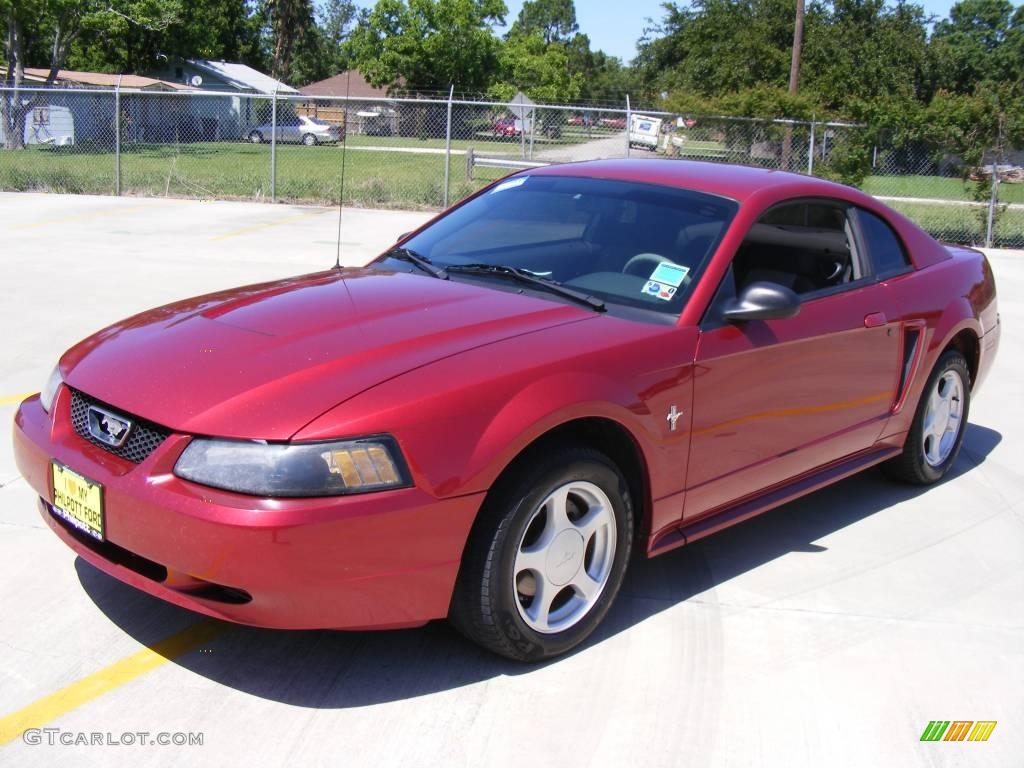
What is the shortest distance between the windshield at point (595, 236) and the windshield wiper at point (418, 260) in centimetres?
4

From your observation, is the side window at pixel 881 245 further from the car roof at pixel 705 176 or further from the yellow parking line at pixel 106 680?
the yellow parking line at pixel 106 680

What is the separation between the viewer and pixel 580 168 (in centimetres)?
480

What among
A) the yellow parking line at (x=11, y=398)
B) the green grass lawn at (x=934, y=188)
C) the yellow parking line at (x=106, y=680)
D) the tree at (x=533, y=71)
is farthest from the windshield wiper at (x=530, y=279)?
the tree at (x=533, y=71)

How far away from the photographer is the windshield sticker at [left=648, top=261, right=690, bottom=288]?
3.92 meters

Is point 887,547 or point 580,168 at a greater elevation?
point 580,168

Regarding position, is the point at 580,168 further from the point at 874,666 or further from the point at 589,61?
the point at 589,61

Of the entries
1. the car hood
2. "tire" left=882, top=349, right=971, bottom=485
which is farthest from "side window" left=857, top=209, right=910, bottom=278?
the car hood

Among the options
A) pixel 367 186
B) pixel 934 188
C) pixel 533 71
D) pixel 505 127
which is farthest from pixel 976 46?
pixel 367 186

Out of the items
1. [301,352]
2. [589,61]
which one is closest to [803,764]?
[301,352]

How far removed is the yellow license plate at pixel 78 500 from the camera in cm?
308

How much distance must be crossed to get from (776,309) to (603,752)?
5.52 ft

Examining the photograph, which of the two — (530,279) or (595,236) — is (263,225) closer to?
(595,236)

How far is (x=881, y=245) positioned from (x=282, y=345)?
9.60ft

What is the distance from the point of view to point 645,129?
18.9 m
